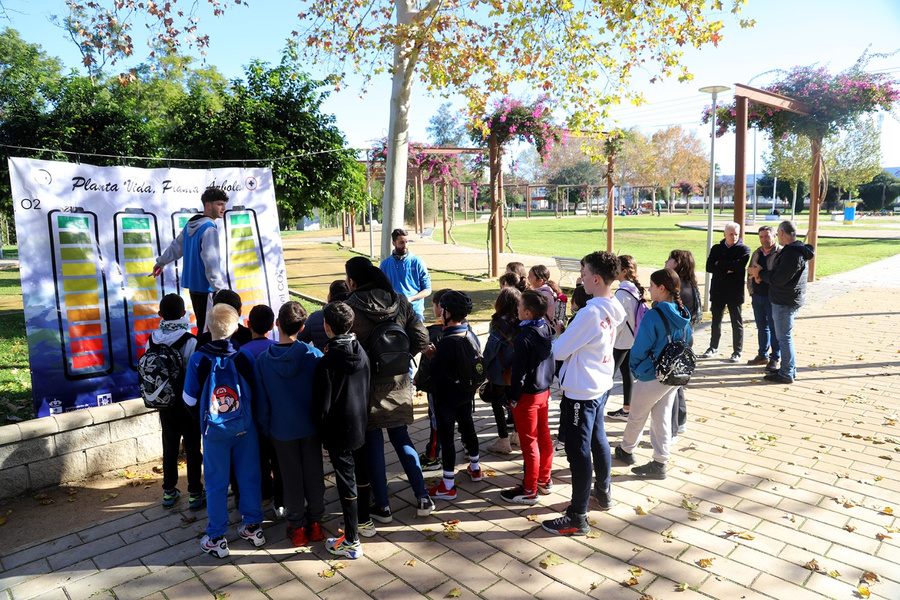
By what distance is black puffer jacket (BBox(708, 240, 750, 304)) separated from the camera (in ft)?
24.1

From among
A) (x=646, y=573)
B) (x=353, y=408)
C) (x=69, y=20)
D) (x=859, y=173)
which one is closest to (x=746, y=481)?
(x=646, y=573)

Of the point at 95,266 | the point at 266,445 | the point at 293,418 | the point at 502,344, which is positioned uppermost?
the point at 95,266

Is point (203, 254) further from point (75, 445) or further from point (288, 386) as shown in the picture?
point (288, 386)

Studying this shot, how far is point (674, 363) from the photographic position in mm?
4148

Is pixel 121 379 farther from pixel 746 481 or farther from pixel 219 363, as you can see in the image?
pixel 746 481

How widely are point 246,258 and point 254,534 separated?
3651mm

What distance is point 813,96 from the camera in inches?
477

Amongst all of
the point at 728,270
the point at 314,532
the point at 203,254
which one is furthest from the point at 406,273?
the point at 728,270

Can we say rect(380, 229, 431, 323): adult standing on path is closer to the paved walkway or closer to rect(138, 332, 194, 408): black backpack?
the paved walkway

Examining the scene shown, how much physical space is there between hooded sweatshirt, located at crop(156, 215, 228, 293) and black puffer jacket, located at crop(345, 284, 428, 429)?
1.81 metres

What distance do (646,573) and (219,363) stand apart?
8.98 feet

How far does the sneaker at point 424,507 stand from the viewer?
13.1 feet

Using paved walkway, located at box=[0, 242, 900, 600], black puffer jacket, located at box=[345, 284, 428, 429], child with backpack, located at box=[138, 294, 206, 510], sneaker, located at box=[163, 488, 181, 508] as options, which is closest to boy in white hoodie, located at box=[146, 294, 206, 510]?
child with backpack, located at box=[138, 294, 206, 510]

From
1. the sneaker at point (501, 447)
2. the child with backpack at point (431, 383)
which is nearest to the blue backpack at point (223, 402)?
the child with backpack at point (431, 383)
